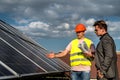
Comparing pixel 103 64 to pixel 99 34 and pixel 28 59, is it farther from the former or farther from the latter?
pixel 28 59

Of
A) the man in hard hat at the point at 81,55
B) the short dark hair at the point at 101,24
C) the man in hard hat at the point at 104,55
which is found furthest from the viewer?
the man in hard hat at the point at 81,55

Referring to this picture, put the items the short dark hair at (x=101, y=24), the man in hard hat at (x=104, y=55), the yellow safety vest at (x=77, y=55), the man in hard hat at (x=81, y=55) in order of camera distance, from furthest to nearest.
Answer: the yellow safety vest at (x=77, y=55)
the man in hard hat at (x=81, y=55)
the short dark hair at (x=101, y=24)
the man in hard hat at (x=104, y=55)

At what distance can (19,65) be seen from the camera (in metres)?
9.65

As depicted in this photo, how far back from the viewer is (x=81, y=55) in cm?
952

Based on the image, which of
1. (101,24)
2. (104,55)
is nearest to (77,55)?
(104,55)

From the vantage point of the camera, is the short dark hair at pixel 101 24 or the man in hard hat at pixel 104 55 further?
the short dark hair at pixel 101 24

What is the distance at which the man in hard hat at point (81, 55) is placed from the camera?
9.41 meters

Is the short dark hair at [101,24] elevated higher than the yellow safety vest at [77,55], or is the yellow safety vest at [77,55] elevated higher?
the short dark hair at [101,24]

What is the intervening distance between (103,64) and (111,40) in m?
0.63

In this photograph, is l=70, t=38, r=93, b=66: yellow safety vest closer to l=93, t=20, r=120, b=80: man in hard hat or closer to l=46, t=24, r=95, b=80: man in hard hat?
l=46, t=24, r=95, b=80: man in hard hat

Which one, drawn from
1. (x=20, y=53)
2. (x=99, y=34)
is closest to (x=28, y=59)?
(x=20, y=53)

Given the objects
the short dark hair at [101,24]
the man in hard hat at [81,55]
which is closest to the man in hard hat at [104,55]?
the short dark hair at [101,24]

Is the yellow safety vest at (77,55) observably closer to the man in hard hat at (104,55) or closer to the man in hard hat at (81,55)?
the man in hard hat at (81,55)

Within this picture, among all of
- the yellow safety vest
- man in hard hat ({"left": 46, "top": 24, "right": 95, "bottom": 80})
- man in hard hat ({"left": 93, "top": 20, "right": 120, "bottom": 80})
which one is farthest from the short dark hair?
the yellow safety vest
